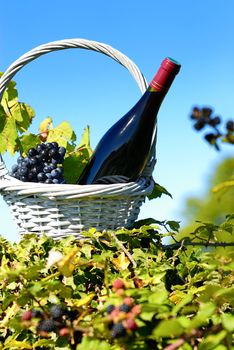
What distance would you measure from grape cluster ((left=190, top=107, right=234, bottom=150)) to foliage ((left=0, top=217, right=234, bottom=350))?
243 millimetres

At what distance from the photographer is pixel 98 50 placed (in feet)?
6.59

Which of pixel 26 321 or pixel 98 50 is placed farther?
pixel 98 50

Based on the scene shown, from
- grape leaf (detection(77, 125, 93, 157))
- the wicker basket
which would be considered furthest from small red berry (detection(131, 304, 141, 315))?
grape leaf (detection(77, 125, 93, 157))

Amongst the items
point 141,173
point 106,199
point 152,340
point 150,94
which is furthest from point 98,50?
point 152,340

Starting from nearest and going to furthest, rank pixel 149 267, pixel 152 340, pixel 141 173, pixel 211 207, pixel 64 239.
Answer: pixel 152 340, pixel 149 267, pixel 64 239, pixel 141 173, pixel 211 207

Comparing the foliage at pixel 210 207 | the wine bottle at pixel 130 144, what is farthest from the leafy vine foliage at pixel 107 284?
the foliage at pixel 210 207

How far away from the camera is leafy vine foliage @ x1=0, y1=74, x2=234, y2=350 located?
3.04 ft

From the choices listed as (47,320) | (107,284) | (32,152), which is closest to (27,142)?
(32,152)

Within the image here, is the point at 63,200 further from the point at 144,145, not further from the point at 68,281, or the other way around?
the point at 144,145

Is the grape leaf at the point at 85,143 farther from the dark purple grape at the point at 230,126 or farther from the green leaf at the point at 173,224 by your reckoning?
the dark purple grape at the point at 230,126

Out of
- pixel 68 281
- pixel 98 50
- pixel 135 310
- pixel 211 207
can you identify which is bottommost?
pixel 211 207

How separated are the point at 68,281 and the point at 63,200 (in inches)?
10.2

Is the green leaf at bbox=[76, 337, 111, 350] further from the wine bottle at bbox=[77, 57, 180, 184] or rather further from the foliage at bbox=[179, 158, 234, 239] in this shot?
the foliage at bbox=[179, 158, 234, 239]

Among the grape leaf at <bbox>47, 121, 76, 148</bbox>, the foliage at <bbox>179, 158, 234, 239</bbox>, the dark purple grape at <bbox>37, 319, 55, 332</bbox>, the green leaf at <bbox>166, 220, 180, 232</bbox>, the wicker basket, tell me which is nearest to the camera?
the dark purple grape at <bbox>37, 319, 55, 332</bbox>
